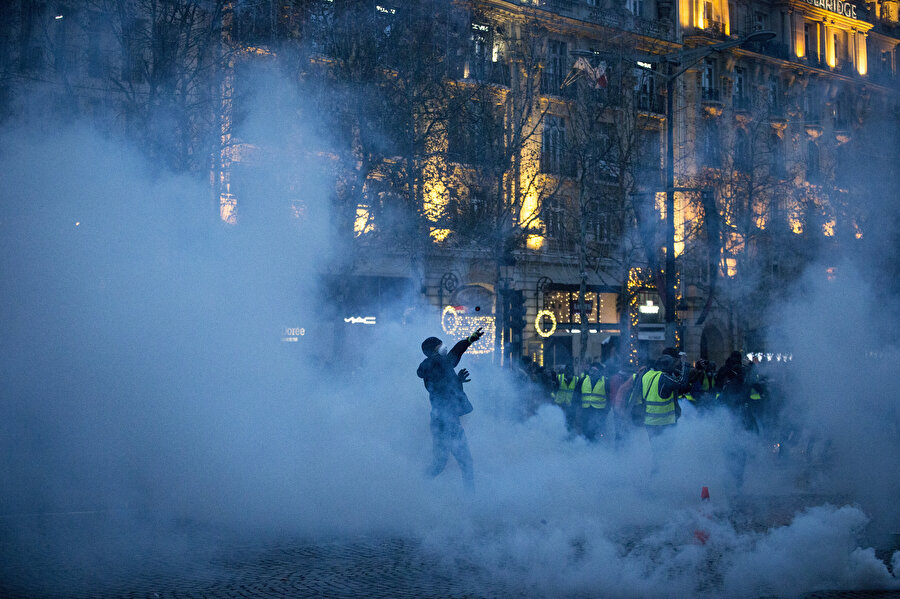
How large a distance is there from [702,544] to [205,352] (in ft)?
16.6

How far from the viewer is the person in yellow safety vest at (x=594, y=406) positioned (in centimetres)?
1260

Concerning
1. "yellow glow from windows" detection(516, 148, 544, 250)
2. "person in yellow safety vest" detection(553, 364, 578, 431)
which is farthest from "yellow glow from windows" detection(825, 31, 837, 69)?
"person in yellow safety vest" detection(553, 364, 578, 431)

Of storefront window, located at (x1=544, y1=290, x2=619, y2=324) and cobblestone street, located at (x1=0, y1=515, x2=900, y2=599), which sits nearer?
cobblestone street, located at (x1=0, y1=515, x2=900, y2=599)

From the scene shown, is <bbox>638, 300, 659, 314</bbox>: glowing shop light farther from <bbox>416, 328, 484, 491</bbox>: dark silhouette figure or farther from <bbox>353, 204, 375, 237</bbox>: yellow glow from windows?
<bbox>416, 328, 484, 491</bbox>: dark silhouette figure

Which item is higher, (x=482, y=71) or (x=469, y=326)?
(x=482, y=71)

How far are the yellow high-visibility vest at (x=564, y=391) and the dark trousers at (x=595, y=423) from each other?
1.04 metres

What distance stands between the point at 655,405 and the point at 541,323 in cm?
2162

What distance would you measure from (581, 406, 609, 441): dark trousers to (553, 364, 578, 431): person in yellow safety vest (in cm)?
56

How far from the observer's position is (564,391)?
46.3ft

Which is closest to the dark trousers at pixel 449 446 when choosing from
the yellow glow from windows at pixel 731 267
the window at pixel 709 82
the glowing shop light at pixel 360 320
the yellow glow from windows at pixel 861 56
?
the glowing shop light at pixel 360 320

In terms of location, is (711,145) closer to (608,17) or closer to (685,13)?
(608,17)

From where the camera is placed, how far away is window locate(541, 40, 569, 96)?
27.5 metres

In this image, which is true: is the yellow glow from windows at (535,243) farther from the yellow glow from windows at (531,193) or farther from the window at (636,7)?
the window at (636,7)

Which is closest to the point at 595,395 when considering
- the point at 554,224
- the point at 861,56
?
the point at 554,224
